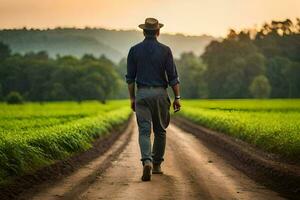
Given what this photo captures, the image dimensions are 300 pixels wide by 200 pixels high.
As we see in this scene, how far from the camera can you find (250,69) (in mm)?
128000

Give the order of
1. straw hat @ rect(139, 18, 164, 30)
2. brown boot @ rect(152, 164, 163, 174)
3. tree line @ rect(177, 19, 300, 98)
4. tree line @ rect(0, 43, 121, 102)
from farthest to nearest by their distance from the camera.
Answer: tree line @ rect(0, 43, 121, 102) < tree line @ rect(177, 19, 300, 98) < brown boot @ rect(152, 164, 163, 174) < straw hat @ rect(139, 18, 164, 30)

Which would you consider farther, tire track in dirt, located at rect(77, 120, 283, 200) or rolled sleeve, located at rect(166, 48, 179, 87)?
rolled sleeve, located at rect(166, 48, 179, 87)

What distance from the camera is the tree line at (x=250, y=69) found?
117 metres

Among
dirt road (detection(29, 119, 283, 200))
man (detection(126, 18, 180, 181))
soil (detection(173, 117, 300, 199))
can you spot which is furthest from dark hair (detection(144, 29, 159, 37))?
soil (detection(173, 117, 300, 199))

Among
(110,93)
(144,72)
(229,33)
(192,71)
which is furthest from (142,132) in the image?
(229,33)

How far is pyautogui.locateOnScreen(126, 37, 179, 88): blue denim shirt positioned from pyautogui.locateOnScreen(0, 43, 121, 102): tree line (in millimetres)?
114016

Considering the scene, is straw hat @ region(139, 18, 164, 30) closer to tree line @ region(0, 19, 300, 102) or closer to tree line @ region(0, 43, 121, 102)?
tree line @ region(0, 19, 300, 102)

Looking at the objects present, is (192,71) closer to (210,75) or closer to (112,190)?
(210,75)

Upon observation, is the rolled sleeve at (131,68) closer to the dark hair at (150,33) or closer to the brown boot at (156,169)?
the dark hair at (150,33)

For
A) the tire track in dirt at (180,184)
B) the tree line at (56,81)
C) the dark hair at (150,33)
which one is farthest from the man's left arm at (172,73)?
the tree line at (56,81)

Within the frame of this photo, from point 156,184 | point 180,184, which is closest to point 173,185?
→ point 180,184

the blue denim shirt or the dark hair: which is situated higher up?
the dark hair

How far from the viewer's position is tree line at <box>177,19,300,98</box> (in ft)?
385

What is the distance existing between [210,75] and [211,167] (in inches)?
4938
